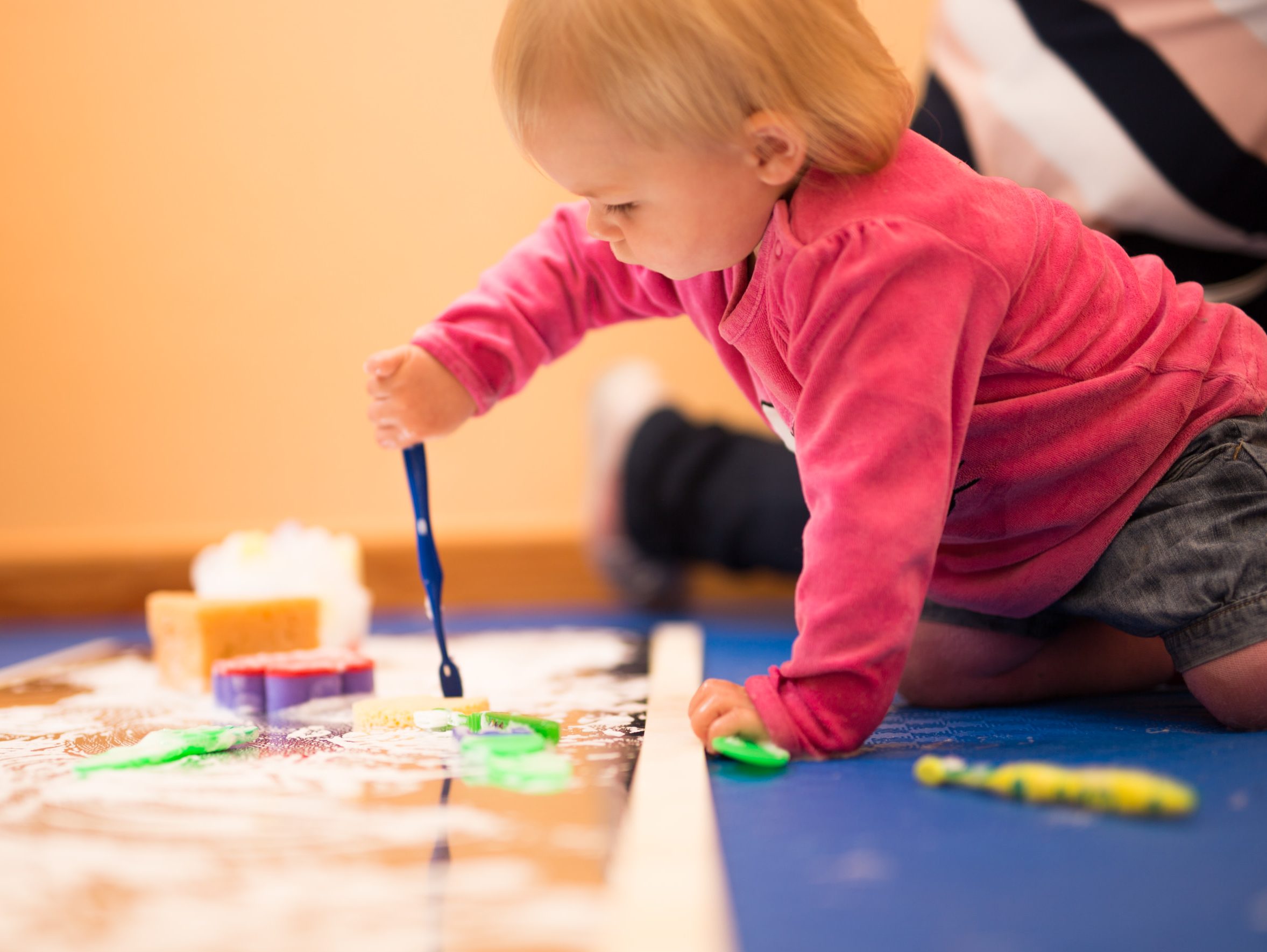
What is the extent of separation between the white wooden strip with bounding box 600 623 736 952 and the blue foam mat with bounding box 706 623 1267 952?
0.01 m

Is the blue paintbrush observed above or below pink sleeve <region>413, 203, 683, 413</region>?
below

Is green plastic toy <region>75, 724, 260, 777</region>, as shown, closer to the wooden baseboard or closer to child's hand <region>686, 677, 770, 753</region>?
child's hand <region>686, 677, 770, 753</region>

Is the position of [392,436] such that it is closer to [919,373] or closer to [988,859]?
[919,373]

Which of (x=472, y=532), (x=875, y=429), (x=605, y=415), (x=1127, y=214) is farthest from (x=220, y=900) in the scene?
(x=472, y=532)

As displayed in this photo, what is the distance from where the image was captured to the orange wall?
210 centimetres

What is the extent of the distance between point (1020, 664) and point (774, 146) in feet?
1.51

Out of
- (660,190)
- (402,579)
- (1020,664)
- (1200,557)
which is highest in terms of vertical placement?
(660,190)

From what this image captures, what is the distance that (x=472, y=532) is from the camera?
206cm

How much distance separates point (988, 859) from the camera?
0.48 metres

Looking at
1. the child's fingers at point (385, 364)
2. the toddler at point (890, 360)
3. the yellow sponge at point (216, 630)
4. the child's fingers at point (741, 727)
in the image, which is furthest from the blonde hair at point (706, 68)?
the yellow sponge at point (216, 630)

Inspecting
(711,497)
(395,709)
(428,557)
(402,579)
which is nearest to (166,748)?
(395,709)

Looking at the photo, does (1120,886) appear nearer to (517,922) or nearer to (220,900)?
(517,922)

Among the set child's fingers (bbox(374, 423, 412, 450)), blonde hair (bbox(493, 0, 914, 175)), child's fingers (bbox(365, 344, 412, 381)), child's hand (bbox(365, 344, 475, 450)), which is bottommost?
child's fingers (bbox(374, 423, 412, 450))

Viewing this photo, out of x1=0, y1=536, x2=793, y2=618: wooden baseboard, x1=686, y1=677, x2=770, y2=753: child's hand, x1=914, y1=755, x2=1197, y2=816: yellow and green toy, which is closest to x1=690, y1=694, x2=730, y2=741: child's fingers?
x1=686, y1=677, x2=770, y2=753: child's hand
